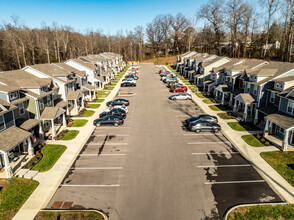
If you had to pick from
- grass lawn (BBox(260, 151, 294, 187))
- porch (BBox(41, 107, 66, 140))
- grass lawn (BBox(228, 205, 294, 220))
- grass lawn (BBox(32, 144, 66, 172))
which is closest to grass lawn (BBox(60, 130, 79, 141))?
porch (BBox(41, 107, 66, 140))

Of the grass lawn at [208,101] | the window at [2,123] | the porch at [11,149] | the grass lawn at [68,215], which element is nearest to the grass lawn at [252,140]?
the grass lawn at [208,101]

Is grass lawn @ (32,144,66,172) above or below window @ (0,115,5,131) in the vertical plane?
below

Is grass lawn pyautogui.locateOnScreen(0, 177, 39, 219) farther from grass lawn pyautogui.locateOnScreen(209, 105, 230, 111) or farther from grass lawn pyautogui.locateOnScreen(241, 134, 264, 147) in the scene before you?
grass lawn pyautogui.locateOnScreen(209, 105, 230, 111)

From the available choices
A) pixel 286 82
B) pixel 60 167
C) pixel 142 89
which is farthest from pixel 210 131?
pixel 142 89

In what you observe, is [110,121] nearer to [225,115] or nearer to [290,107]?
[225,115]

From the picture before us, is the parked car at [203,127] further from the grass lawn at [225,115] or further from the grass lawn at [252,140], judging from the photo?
the grass lawn at [225,115]

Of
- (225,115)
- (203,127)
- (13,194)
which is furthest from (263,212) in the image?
(225,115)
